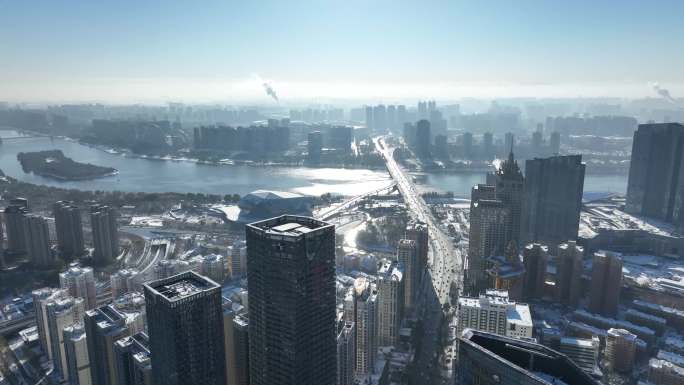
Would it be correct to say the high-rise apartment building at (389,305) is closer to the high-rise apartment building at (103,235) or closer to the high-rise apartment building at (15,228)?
the high-rise apartment building at (103,235)

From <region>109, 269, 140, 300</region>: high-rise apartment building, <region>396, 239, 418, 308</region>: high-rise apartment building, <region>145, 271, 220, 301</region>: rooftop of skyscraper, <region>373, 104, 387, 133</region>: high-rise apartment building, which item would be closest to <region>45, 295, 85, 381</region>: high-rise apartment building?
<region>109, 269, 140, 300</region>: high-rise apartment building

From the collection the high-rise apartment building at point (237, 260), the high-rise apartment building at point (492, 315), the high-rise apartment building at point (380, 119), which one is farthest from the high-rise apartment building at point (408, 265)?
the high-rise apartment building at point (380, 119)

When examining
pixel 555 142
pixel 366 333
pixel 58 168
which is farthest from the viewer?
pixel 555 142

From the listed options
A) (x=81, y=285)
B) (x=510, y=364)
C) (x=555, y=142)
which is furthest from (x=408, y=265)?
(x=555, y=142)

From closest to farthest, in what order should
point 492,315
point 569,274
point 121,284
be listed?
point 492,315 → point 121,284 → point 569,274

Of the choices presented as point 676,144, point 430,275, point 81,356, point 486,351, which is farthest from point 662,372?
point 676,144

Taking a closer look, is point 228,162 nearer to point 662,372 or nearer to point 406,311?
point 406,311

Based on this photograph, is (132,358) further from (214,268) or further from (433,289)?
(433,289)
